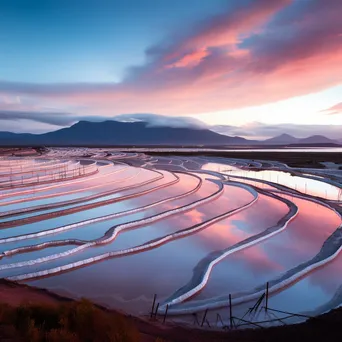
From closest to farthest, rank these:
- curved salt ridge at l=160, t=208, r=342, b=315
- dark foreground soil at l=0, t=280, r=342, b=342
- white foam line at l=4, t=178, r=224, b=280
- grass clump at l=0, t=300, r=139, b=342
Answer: grass clump at l=0, t=300, r=139, b=342
dark foreground soil at l=0, t=280, r=342, b=342
curved salt ridge at l=160, t=208, r=342, b=315
white foam line at l=4, t=178, r=224, b=280

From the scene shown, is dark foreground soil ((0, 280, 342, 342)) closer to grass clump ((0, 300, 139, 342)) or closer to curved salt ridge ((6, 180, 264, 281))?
grass clump ((0, 300, 139, 342))

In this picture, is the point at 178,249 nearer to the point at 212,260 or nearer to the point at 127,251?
the point at 212,260

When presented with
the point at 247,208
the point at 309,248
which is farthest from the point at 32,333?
the point at 247,208

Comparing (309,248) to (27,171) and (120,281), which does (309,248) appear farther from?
(27,171)

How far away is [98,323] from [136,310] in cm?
175

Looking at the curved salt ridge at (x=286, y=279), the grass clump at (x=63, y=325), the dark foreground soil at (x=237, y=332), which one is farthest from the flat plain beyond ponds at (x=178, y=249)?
the grass clump at (x=63, y=325)

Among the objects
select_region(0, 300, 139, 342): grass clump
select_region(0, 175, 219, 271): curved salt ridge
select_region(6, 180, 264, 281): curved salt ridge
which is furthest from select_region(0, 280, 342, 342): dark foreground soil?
select_region(0, 175, 219, 271): curved salt ridge

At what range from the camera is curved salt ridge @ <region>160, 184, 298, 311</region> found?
6891 mm

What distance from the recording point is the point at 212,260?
8.85 metres

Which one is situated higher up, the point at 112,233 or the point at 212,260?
the point at 112,233

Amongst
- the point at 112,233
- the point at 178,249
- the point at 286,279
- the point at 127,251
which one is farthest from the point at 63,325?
the point at 112,233

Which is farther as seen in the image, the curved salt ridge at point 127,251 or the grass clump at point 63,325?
the curved salt ridge at point 127,251

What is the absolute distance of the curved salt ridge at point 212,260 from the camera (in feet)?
22.6

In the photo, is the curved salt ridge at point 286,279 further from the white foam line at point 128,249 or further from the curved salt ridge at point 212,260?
the white foam line at point 128,249
